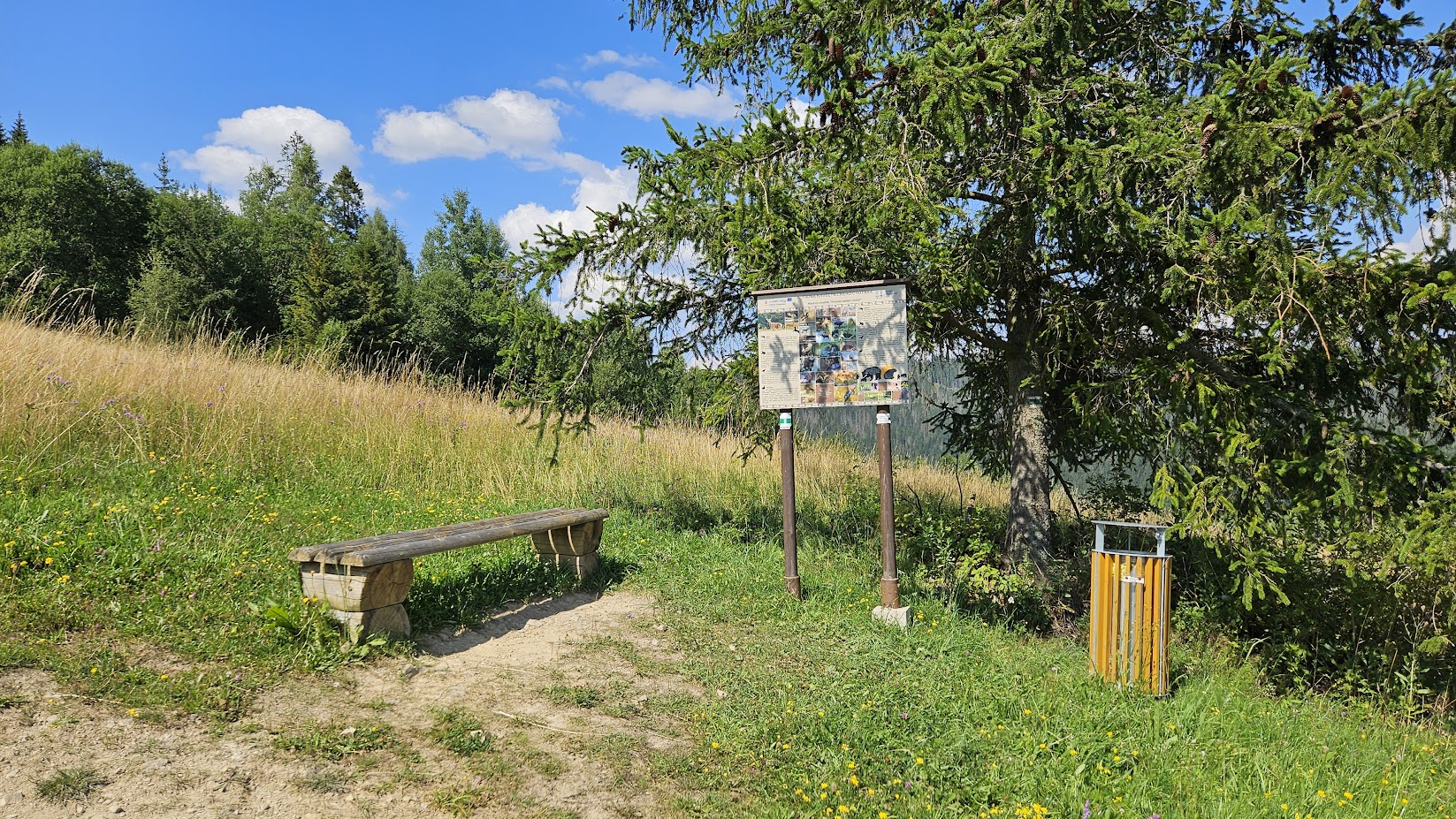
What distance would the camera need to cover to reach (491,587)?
18.4 feet

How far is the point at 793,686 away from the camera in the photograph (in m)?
4.36

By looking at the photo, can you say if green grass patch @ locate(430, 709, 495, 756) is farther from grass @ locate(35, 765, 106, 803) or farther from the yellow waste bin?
the yellow waste bin

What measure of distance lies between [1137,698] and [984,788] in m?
1.80

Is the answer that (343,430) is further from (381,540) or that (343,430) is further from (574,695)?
(574,695)

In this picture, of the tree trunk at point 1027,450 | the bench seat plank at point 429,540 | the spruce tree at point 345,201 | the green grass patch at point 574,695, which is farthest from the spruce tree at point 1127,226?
the spruce tree at point 345,201

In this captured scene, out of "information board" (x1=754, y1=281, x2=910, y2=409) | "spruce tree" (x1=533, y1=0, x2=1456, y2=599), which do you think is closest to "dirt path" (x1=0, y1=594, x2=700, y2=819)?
"information board" (x1=754, y1=281, x2=910, y2=409)

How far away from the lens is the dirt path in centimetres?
275

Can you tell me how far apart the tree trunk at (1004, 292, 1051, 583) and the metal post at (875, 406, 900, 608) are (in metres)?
1.75

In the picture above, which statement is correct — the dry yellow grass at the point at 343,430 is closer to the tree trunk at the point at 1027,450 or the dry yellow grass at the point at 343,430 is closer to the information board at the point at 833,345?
the information board at the point at 833,345

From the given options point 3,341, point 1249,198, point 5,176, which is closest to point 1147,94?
point 1249,198

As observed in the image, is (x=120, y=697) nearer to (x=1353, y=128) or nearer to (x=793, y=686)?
(x=793, y=686)

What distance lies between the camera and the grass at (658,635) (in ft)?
11.2

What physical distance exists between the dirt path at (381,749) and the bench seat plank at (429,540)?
558 mm

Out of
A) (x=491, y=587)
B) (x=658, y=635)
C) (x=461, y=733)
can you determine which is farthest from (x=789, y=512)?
(x=461, y=733)
